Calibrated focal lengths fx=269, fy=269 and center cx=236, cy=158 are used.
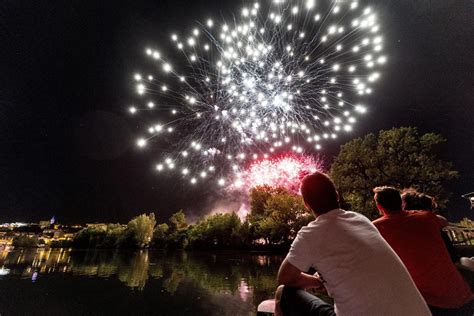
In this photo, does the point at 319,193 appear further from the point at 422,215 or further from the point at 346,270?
the point at 422,215

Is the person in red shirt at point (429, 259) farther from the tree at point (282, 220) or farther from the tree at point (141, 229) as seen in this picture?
the tree at point (141, 229)

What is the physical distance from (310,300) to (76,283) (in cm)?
2062

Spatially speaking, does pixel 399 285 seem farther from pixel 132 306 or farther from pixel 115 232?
pixel 115 232

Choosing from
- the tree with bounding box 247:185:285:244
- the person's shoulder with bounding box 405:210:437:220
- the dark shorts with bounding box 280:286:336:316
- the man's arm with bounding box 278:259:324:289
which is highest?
the tree with bounding box 247:185:285:244

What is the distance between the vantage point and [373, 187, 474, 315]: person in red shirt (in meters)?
2.52

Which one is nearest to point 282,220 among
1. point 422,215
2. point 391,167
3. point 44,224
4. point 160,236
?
point 391,167

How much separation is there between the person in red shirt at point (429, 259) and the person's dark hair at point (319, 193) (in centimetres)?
108

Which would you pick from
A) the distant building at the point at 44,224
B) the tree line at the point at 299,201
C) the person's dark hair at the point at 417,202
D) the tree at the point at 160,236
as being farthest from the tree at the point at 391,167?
the distant building at the point at 44,224

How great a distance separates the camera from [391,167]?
2716cm

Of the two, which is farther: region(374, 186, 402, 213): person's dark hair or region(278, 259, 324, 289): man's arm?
region(374, 186, 402, 213): person's dark hair

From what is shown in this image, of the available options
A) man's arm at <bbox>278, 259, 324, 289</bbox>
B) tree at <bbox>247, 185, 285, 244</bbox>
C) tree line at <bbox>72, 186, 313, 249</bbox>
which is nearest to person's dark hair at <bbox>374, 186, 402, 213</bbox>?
man's arm at <bbox>278, 259, 324, 289</bbox>

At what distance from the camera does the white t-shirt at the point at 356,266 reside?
167cm

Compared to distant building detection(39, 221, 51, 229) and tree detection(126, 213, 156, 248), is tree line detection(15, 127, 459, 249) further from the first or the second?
distant building detection(39, 221, 51, 229)

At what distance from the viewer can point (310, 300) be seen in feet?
6.73
